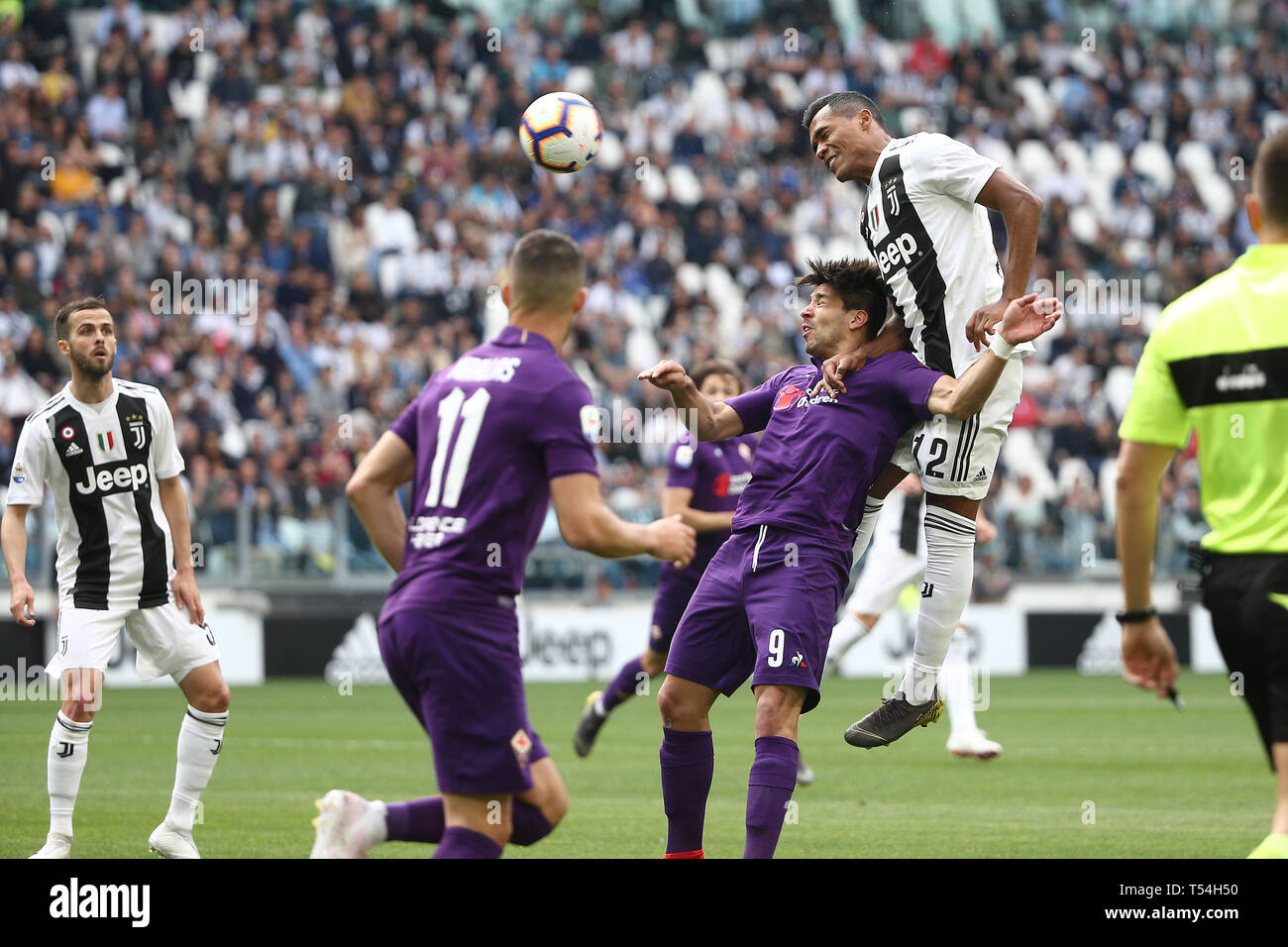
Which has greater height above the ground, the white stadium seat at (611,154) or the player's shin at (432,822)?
the white stadium seat at (611,154)

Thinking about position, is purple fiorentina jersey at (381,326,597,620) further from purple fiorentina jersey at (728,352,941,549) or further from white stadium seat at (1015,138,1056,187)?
white stadium seat at (1015,138,1056,187)

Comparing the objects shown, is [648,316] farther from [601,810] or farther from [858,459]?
[858,459]

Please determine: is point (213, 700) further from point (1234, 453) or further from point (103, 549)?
point (1234, 453)

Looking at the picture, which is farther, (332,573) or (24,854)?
(332,573)

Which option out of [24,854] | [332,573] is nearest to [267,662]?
[332,573]

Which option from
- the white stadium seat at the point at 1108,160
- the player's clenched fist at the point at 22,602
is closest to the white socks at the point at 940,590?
the player's clenched fist at the point at 22,602

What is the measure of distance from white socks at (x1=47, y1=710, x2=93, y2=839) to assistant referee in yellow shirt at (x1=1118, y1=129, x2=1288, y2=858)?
17.3 feet

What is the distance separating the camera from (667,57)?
28.8m

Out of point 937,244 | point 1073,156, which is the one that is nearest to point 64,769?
point 937,244

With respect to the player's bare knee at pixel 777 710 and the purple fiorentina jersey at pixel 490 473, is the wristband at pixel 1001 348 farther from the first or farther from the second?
the purple fiorentina jersey at pixel 490 473

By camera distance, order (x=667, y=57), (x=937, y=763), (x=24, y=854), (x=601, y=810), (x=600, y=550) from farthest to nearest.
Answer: (x=667, y=57) → (x=937, y=763) → (x=601, y=810) → (x=24, y=854) → (x=600, y=550)

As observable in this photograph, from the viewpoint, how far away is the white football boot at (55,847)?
7.66 meters

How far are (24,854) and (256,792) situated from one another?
2.66 meters

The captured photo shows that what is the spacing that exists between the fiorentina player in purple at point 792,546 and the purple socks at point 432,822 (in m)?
1.28
